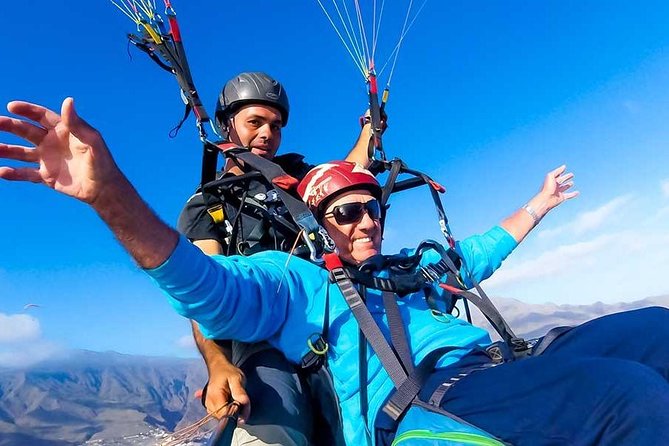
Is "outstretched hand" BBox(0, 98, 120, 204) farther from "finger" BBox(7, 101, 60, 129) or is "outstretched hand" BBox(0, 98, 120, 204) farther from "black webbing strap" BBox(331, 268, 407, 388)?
"black webbing strap" BBox(331, 268, 407, 388)

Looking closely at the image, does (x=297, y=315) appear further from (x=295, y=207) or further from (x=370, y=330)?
(x=295, y=207)

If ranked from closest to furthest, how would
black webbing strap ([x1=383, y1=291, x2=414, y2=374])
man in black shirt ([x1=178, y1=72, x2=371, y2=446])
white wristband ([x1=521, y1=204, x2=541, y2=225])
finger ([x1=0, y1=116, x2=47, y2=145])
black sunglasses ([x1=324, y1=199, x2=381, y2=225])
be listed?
1. finger ([x1=0, y1=116, x2=47, y2=145])
2. man in black shirt ([x1=178, y1=72, x2=371, y2=446])
3. black webbing strap ([x1=383, y1=291, x2=414, y2=374])
4. black sunglasses ([x1=324, y1=199, x2=381, y2=225])
5. white wristband ([x1=521, y1=204, x2=541, y2=225])

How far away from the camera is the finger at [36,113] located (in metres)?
1.19

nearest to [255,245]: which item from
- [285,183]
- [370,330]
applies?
[285,183]

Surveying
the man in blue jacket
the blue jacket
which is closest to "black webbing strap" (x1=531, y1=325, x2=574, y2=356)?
the man in blue jacket

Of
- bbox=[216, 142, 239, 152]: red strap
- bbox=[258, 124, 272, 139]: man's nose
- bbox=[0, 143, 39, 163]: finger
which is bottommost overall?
bbox=[0, 143, 39, 163]: finger

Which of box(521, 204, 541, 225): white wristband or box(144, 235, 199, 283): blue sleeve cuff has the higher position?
box(521, 204, 541, 225): white wristband

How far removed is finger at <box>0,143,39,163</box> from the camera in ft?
3.99

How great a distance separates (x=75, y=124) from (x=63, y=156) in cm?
11

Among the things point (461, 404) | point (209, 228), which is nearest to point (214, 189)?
point (209, 228)

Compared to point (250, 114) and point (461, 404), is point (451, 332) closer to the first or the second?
point (461, 404)

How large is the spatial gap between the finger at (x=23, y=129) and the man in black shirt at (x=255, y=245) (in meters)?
0.97

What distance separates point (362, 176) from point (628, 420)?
1.71 metres

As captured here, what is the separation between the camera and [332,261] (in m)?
2.11
